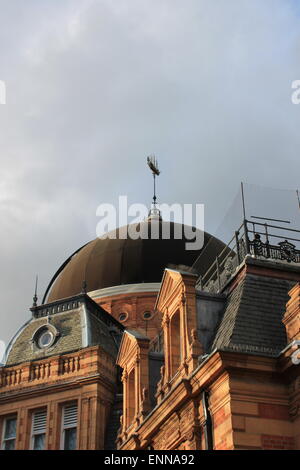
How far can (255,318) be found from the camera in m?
18.3

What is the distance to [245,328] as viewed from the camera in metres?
17.8

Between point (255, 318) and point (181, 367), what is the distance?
2.47 metres

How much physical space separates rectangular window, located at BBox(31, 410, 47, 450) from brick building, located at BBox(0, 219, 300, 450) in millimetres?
46

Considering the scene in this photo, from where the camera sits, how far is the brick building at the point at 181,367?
16375mm

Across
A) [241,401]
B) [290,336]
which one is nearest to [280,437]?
[241,401]

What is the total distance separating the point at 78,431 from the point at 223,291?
34.7 ft

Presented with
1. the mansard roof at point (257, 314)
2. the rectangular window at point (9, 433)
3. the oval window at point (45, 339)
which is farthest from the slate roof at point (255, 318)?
the oval window at point (45, 339)

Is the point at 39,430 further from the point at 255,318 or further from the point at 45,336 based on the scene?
the point at 255,318

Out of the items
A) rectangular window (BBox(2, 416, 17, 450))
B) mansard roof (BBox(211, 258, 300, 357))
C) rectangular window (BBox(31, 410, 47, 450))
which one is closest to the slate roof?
mansard roof (BBox(211, 258, 300, 357))

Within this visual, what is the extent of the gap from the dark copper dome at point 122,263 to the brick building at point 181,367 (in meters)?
7.12

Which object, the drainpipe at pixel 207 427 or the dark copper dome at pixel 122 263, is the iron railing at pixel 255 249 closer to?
the drainpipe at pixel 207 427

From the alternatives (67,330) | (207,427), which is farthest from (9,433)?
(207,427)

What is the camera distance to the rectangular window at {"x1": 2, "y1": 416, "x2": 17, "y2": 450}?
29.3 metres

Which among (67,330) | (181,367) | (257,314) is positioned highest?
(67,330)
